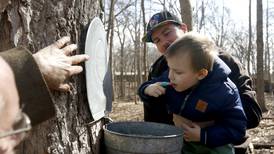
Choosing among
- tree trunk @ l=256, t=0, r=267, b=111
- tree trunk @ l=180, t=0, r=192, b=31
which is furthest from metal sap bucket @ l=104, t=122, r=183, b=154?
tree trunk @ l=256, t=0, r=267, b=111

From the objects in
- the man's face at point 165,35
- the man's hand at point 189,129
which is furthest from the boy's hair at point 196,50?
the man's face at point 165,35

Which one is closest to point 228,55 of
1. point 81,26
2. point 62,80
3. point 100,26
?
point 100,26

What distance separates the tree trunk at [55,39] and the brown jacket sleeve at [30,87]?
41cm

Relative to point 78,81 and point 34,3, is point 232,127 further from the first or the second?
point 34,3

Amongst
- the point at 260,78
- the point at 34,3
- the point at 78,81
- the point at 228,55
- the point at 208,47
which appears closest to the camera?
the point at 34,3

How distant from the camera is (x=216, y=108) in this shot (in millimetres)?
1902

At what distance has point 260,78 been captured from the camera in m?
15.4

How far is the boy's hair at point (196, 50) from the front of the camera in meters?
1.88

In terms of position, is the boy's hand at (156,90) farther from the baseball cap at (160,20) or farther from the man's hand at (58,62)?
the baseball cap at (160,20)

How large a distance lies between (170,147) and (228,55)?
107 centimetres

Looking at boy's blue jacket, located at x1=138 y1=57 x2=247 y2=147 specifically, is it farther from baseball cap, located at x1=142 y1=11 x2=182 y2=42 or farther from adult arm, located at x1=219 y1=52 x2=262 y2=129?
baseball cap, located at x1=142 y1=11 x2=182 y2=42

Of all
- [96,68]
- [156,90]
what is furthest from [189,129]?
[96,68]

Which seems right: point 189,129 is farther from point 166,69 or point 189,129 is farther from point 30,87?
point 30,87

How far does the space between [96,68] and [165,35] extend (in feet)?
2.95
